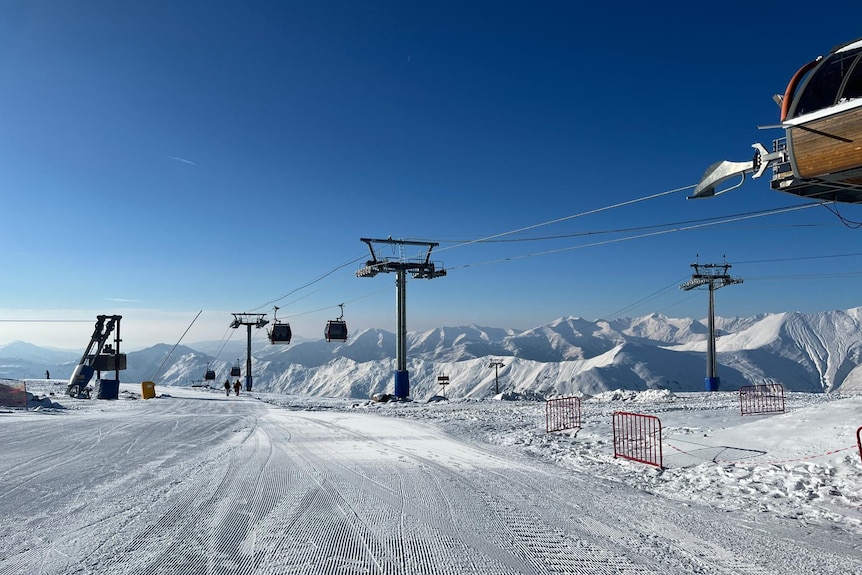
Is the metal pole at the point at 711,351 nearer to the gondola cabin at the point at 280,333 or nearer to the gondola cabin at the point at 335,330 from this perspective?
the gondola cabin at the point at 335,330

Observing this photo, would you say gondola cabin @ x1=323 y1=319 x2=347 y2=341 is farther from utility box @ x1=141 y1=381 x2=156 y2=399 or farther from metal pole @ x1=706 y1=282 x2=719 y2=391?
metal pole @ x1=706 y1=282 x2=719 y2=391

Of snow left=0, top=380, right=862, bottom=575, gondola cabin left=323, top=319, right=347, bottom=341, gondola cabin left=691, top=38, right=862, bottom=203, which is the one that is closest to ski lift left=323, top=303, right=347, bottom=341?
gondola cabin left=323, top=319, right=347, bottom=341

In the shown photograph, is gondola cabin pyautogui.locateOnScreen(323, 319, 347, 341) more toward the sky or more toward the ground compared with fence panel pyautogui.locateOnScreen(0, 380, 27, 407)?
more toward the sky

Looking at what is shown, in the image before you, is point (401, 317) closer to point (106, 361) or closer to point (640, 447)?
point (640, 447)

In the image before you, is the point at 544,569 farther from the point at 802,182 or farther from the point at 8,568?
the point at 802,182

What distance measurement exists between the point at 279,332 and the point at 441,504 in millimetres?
39960

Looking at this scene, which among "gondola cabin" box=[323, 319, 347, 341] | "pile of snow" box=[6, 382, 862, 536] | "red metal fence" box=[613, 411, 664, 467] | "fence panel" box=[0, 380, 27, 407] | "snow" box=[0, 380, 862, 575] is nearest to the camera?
"snow" box=[0, 380, 862, 575]

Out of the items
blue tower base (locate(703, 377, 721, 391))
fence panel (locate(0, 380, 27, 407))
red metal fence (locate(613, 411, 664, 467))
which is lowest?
blue tower base (locate(703, 377, 721, 391))

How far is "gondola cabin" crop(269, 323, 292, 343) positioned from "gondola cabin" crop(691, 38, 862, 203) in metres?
40.7

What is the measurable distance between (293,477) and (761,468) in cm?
838

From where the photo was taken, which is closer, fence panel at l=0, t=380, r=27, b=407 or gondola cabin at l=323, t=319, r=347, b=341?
fence panel at l=0, t=380, r=27, b=407

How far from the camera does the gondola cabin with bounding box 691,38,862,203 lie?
7.02 metres

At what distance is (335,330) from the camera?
38.2 metres

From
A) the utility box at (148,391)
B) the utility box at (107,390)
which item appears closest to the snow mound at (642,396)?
the utility box at (148,391)
